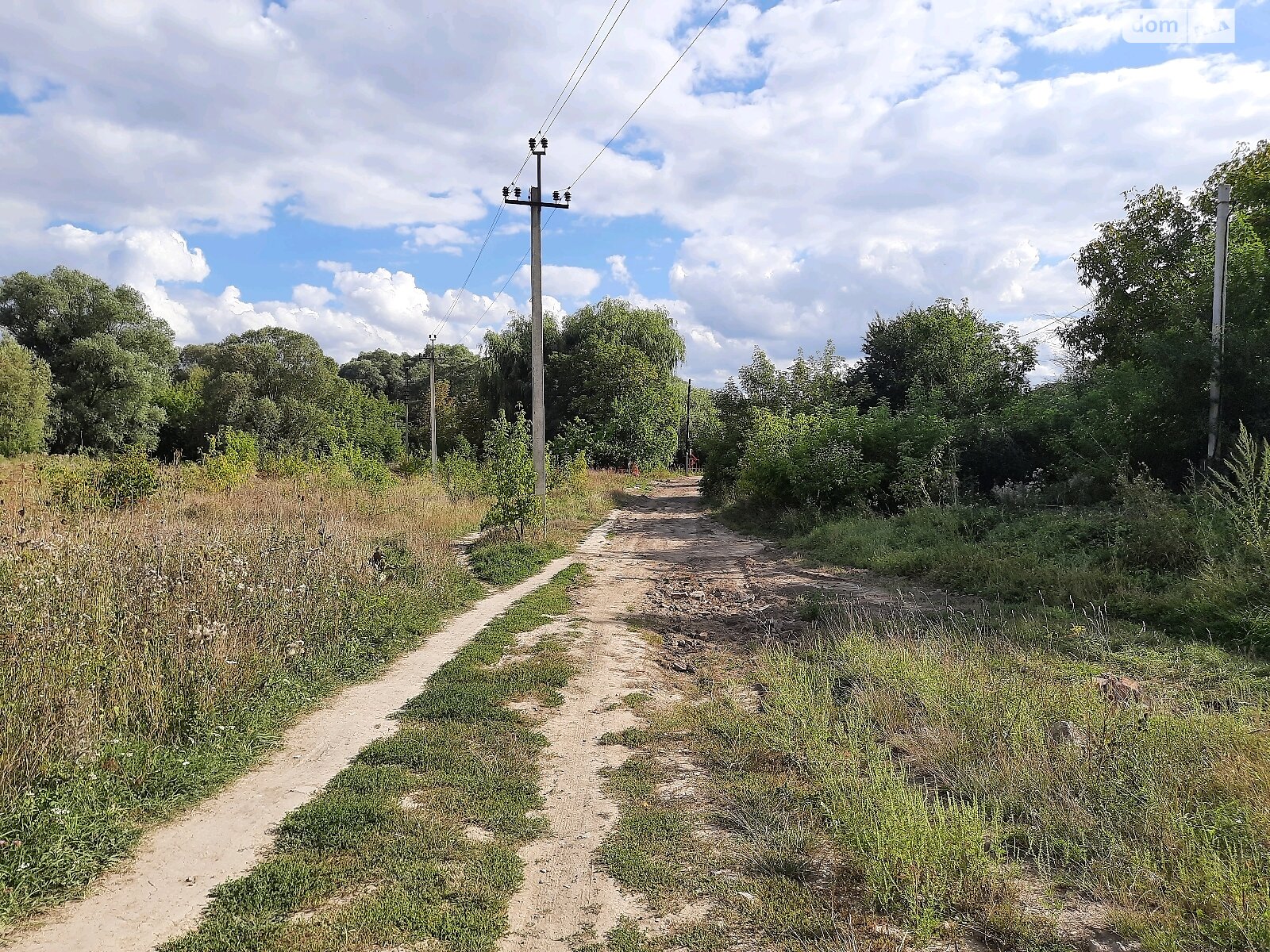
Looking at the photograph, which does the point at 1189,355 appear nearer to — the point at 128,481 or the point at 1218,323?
the point at 1218,323

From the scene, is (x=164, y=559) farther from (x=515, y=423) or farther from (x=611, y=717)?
(x=515, y=423)

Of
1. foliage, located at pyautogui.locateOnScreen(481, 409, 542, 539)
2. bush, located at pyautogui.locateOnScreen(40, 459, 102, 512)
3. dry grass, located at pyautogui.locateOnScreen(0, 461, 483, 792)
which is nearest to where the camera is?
dry grass, located at pyautogui.locateOnScreen(0, 461, 483, 792)

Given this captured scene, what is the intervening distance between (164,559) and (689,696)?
533cm

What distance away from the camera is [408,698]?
22.5ft

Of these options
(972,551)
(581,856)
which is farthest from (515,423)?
(581,856)

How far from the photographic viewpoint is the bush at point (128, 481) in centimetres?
1293

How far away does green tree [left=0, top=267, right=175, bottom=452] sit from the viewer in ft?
114

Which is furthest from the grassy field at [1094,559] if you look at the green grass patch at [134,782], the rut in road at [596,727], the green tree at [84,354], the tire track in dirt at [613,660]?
the green tree at [84,354]

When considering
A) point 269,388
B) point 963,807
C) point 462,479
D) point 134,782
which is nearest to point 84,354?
point 269,388

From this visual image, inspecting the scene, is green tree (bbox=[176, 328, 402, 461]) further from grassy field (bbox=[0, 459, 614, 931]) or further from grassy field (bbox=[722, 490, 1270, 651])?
grassy field (bbox=[722, 490, 1270, 651])

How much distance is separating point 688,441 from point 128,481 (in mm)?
43845

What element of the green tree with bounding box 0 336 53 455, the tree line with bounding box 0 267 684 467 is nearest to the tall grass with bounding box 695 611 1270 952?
the tree line with bounding box 0 267 684 467

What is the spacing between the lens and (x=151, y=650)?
573 centimetres

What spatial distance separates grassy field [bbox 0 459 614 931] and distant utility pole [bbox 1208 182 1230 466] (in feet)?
41.8
